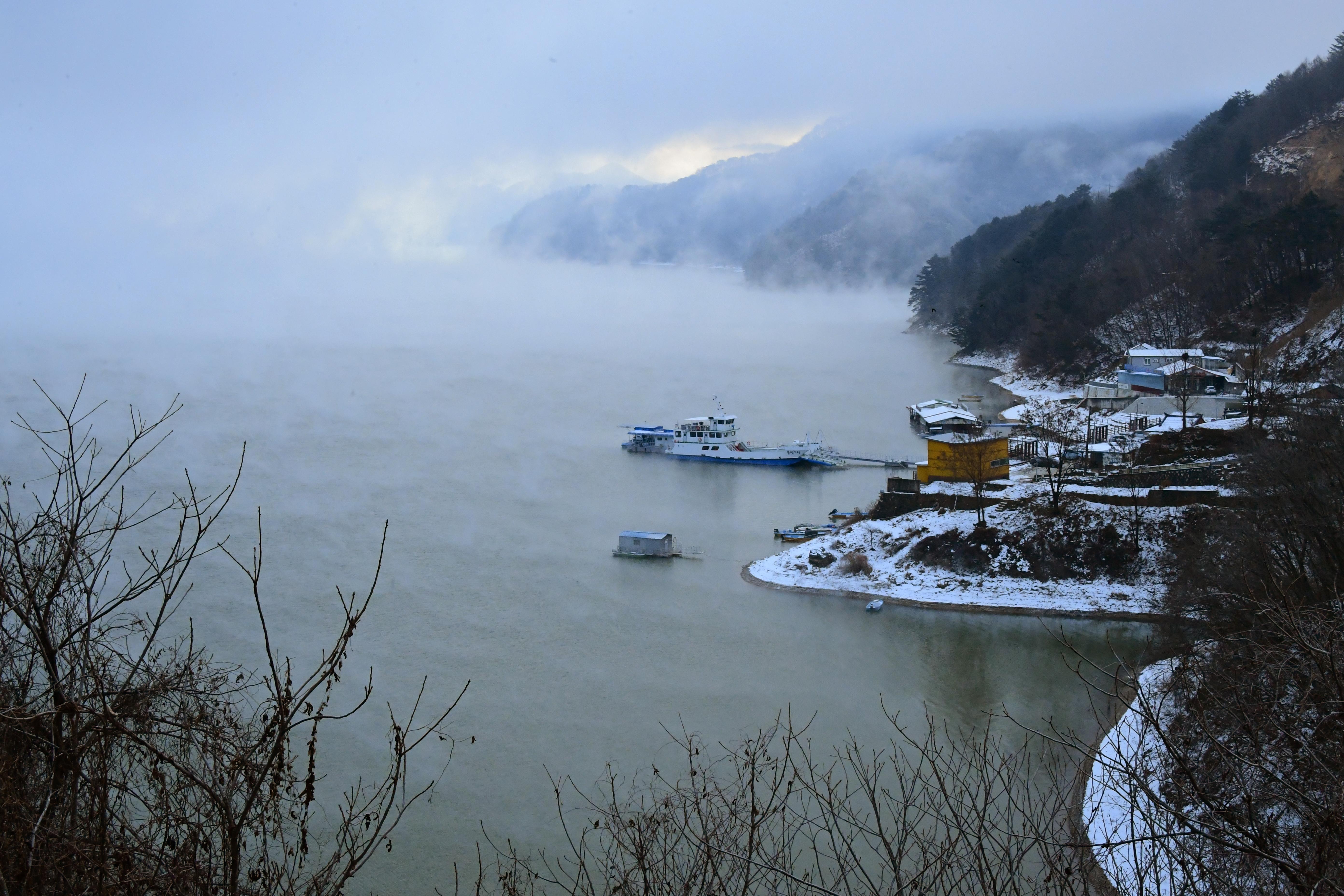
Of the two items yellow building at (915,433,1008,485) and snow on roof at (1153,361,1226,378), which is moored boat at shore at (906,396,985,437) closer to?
snow on roof at (1153,361,1226,378)

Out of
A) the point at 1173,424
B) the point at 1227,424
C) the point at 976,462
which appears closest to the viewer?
the point at 976,462

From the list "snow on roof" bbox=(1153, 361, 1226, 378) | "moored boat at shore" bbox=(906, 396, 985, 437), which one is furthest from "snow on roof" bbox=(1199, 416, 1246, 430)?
"moored boat at shore" bbox=(906, 396, 985, 437)

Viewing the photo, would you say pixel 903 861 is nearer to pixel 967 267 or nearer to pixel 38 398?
pixel 38 398

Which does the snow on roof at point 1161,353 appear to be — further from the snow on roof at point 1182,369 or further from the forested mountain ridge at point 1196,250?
the forested mountain ridge at point 1196,250

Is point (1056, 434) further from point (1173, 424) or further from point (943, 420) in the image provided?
point (943, 420)

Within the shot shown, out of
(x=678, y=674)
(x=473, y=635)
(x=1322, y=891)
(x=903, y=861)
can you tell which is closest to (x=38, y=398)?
(x=473, y=635)

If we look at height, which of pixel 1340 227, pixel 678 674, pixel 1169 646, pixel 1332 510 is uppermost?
pixel 1340 227

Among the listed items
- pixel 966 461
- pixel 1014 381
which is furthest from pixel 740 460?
pixel 1014 381
